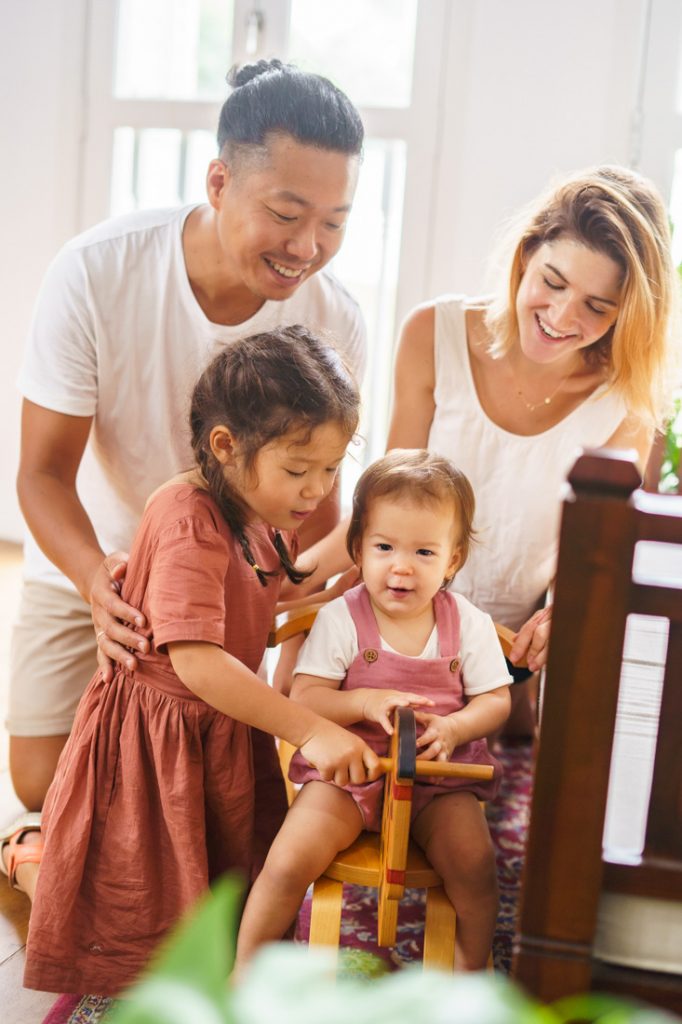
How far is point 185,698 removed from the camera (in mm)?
1524

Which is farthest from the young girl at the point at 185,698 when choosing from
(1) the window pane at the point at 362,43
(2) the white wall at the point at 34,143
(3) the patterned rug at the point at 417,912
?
(2) the white wall at the point at 34,143

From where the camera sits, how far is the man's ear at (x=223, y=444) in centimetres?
148

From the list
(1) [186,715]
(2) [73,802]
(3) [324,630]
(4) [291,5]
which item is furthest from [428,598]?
(4) [291,5]

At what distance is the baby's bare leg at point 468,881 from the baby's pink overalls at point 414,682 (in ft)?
0.24

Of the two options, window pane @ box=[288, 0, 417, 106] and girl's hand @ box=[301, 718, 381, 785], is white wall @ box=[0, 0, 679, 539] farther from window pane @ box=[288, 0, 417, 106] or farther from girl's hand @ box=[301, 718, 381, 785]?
girl's hand @ box=[301, 718, 381, 785]

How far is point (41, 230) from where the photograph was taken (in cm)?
401

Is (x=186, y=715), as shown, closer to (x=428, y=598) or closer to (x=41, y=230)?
(x=428, y=598)

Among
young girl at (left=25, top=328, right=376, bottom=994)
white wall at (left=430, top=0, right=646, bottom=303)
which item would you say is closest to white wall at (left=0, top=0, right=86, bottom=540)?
white wall at (left=430, top=0, right=646, bottom=303)

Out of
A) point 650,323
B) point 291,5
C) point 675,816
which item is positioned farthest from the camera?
point 291,5

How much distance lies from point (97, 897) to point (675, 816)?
36.2 inches

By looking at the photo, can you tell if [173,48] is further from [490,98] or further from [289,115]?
[289,115]

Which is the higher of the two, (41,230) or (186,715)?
(41,230)

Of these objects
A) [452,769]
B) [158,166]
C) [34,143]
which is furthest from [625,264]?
[34,143]

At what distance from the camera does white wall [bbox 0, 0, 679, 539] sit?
128 inches
